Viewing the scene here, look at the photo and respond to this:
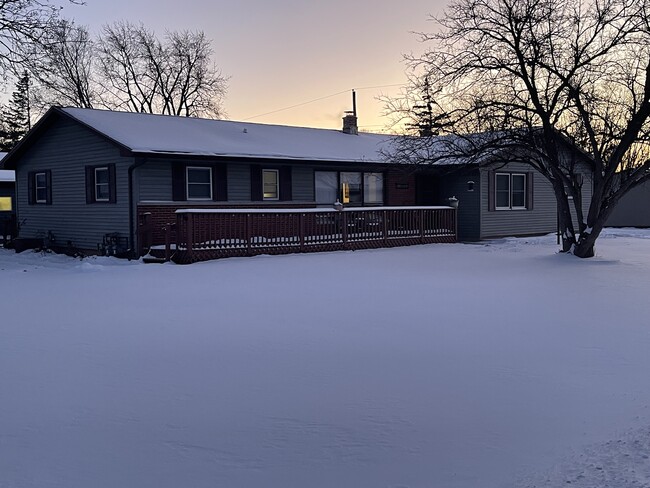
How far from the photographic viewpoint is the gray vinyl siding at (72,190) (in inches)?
711

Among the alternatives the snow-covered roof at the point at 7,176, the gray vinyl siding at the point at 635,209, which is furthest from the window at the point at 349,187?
the snow-covered roof at the point at 7,176

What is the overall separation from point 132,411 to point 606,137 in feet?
44.7

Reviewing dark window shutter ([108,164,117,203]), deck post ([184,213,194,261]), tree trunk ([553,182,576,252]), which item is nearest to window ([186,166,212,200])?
dark window shutter ([108,164,117,203])

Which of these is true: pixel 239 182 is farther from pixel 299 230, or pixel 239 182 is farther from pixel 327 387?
pixel 327 387

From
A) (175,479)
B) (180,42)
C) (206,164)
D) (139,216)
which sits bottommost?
(175,479)

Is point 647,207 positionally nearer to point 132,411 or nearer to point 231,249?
point 231,249

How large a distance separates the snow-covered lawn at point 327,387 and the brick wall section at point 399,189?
40.9ft

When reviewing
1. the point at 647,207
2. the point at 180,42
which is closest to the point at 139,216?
the point at 647,207

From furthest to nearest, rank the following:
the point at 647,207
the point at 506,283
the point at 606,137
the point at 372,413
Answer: the point at 647,207 < the point at 606,137 < the point at 506,283 < the point at 372,413

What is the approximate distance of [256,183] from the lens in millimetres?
19750

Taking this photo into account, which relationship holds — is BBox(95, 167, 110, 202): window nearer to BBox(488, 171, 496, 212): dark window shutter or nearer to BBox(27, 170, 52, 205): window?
BBox(27, 170, 52, 205): window

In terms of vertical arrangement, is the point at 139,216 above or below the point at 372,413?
above

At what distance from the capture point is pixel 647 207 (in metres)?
30.4

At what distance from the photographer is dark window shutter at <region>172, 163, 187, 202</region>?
1819 centimetres
